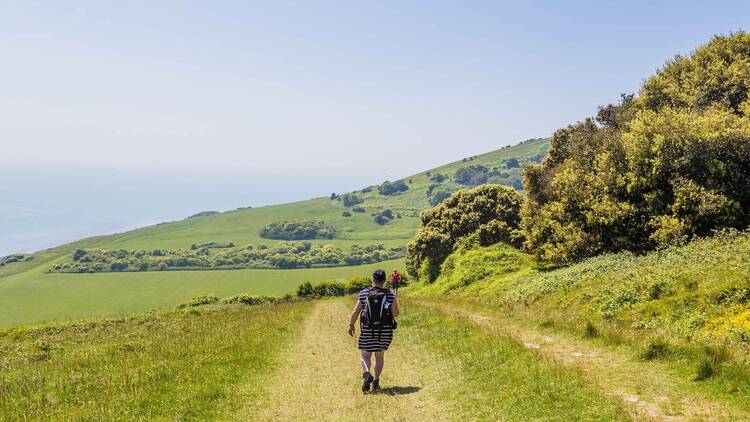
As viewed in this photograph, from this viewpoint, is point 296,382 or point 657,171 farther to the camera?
point 657,171

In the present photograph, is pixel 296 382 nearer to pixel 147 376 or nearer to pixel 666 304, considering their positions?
pixel 147 376

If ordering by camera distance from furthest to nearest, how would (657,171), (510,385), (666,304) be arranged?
1. (657,171)
2. (666,304)
3. (510,385)

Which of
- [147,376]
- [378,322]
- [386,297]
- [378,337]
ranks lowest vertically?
[147,376]

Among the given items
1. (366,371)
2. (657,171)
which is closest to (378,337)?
(366,371)

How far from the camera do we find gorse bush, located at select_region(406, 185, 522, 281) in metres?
57.3

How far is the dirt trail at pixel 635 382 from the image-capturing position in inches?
332

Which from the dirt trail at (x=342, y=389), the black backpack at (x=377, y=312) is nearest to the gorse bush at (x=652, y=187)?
the dirt trail at (x=342, y=389)

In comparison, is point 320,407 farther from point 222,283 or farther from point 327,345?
point 222,283

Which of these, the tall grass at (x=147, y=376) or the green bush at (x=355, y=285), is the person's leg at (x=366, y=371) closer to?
the tall grass at (x=147, y=376)

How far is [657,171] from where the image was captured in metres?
30.2

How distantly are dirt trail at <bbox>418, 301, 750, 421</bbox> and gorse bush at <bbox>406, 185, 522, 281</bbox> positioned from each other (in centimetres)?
4141

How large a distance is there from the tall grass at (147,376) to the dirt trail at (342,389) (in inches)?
33.3

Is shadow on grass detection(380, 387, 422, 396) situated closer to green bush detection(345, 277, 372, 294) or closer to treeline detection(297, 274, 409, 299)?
treeline detection(297, 274, 409, 299)

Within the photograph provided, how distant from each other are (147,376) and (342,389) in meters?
5.74
